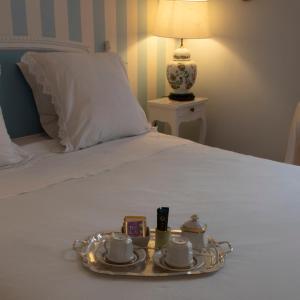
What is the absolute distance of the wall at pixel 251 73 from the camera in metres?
2.79

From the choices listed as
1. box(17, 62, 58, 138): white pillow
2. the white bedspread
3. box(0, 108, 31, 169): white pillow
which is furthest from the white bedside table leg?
box(0, 108, 31, 169): white pillow

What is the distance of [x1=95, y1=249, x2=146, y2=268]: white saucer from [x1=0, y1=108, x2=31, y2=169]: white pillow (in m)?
0.80

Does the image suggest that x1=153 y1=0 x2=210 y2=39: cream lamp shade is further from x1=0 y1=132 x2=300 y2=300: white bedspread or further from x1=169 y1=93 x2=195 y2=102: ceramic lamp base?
x1=0 y1=132 x2=300 y2=300: white bedspread

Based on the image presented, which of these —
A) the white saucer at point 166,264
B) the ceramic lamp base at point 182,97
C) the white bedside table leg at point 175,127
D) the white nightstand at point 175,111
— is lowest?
the white bedside table leg at point 175,127

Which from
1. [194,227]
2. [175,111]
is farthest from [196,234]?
[175,111]

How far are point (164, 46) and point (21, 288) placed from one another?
7.68ft

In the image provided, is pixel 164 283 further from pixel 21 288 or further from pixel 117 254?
pixel 21 288

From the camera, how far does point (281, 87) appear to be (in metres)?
2.85

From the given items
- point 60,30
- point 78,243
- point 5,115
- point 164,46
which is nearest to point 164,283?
point 78,243

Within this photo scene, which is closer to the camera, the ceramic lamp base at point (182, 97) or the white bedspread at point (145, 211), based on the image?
the white bedspread at point (145, 211)

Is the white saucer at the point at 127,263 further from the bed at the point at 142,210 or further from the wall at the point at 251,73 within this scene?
the wall at the point at 251,73

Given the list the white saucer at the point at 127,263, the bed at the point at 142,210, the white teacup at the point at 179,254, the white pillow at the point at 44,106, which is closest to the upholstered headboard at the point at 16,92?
the white pillow at the point at 44,106

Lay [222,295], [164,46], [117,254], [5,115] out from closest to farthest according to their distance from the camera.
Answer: [222,295], [117,254], [5,115], [164,46]

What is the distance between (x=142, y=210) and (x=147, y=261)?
1.02ft
